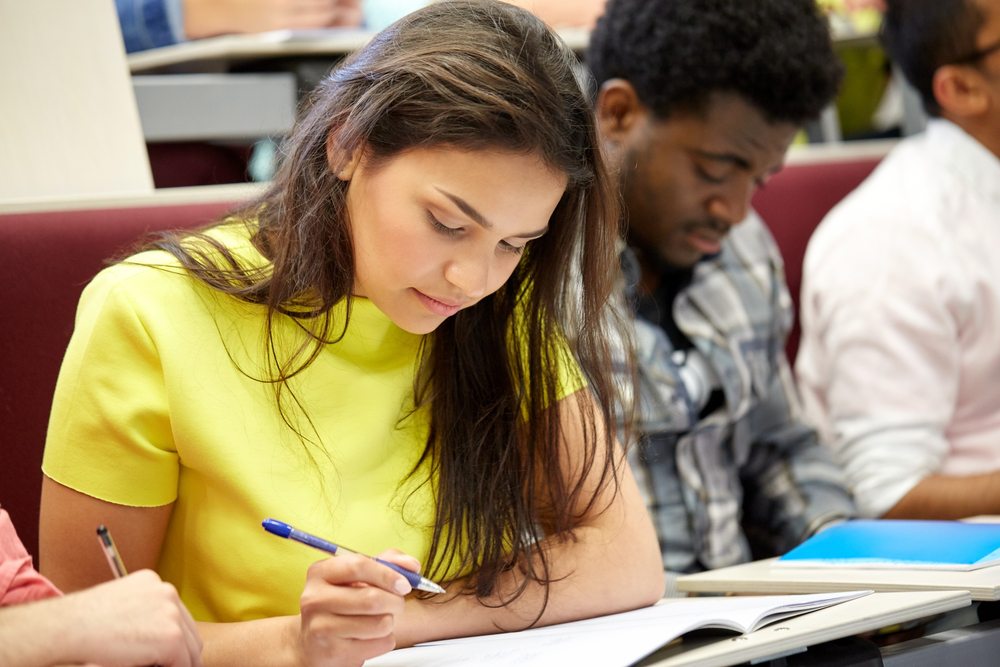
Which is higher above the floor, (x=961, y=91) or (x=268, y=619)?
(x=961, y=91)

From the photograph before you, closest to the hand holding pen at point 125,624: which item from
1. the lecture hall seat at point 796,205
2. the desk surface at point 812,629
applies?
the desk surface at point 812,629

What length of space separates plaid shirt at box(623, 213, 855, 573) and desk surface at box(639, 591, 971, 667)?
0.48 meters

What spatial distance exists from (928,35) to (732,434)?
78 cm

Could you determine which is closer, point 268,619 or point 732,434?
point 268,619

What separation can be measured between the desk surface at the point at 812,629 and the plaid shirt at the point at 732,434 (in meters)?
0.48

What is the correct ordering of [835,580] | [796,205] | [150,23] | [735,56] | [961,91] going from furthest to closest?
[150,23] < [796,205] < [961,91] < [735,56] < [835,580]

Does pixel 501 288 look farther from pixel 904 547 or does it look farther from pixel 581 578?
pixel 904 547

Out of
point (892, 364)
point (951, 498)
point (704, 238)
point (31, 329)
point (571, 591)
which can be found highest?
point (31, 329)

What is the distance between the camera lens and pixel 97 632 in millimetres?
766

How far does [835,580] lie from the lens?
115 centimetres

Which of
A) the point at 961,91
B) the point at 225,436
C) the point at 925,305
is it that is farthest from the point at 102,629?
the point at 961,91

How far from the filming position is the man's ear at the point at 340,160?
3.40ft

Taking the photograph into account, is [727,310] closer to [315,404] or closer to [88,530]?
[315,404]

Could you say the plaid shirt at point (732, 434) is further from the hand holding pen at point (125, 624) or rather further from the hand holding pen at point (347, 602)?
the hand holding pen at point (125, 624)
